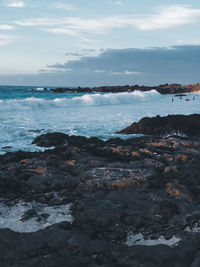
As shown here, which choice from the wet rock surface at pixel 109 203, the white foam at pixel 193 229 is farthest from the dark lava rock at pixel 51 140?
the white foam at pixel 193 229

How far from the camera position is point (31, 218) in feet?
16.2

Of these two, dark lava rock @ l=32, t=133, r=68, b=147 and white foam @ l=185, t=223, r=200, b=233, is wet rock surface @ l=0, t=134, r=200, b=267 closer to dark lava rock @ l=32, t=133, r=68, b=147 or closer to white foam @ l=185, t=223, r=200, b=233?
white foam @ l=185, t=223, r=200, b=233

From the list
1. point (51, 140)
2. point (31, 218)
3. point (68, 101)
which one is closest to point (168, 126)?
point (51, 140)

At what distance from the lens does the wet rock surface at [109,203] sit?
364 centimetres

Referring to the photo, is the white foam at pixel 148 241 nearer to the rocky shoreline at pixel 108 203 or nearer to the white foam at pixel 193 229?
the rocky shoreline at pixel 108 203

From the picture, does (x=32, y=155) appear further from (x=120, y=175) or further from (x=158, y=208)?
(x=158, y=208)

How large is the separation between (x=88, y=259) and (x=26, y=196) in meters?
2.63

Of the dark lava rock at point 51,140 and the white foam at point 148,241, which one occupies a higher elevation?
the dark lava rock at point 51,140

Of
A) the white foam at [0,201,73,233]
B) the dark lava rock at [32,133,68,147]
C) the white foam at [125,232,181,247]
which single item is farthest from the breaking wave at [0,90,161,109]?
the white foam at [125,232,181,247]

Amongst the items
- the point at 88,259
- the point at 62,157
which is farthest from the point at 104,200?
the point at 62,157

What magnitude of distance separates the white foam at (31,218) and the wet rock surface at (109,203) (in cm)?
11

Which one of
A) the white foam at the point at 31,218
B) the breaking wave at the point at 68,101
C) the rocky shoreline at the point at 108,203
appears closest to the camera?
the rocky shoreline at the point at 108,203

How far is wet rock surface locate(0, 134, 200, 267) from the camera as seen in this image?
11.9ft

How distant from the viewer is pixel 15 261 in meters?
3.58
